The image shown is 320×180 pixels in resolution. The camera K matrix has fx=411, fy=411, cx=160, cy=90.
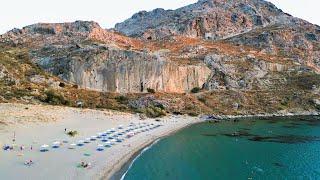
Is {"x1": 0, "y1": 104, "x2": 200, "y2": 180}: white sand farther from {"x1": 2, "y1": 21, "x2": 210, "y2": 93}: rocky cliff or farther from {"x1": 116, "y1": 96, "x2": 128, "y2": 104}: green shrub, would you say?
{"x1": 2, "y1": 21, "x2": 210, "y2": 93}: rocky cliff

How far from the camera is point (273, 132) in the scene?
122m

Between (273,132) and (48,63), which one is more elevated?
(48,63)

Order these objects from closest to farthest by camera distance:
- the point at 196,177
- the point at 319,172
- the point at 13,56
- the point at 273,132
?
1. the point at 196,177
2. the point at 319,172
3. the point at 273,132
4. the point at 13,56

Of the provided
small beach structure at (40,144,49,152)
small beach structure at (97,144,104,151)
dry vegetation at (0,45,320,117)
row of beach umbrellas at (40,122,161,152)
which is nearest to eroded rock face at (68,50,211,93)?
dry vegetation at (0,45,320,117)

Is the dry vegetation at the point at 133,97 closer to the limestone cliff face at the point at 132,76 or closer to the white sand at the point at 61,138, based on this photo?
the limestone cliff face at the point at 132,76

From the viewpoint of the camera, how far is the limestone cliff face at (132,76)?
559ft

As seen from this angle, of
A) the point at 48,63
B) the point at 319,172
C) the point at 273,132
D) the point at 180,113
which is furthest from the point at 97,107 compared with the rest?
the point at 319,172

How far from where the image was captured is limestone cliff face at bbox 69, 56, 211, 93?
170 meters

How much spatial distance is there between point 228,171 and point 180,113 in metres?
89.8

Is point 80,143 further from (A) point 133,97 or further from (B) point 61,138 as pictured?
(A) point 133,97

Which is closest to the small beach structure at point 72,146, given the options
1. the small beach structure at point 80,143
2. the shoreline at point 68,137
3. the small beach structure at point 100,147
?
the small beach structure at point 80,143

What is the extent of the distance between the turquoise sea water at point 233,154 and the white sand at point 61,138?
4511 mm

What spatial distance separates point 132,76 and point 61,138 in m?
95.0

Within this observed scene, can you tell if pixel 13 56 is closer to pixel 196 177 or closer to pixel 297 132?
pixel 297 132
